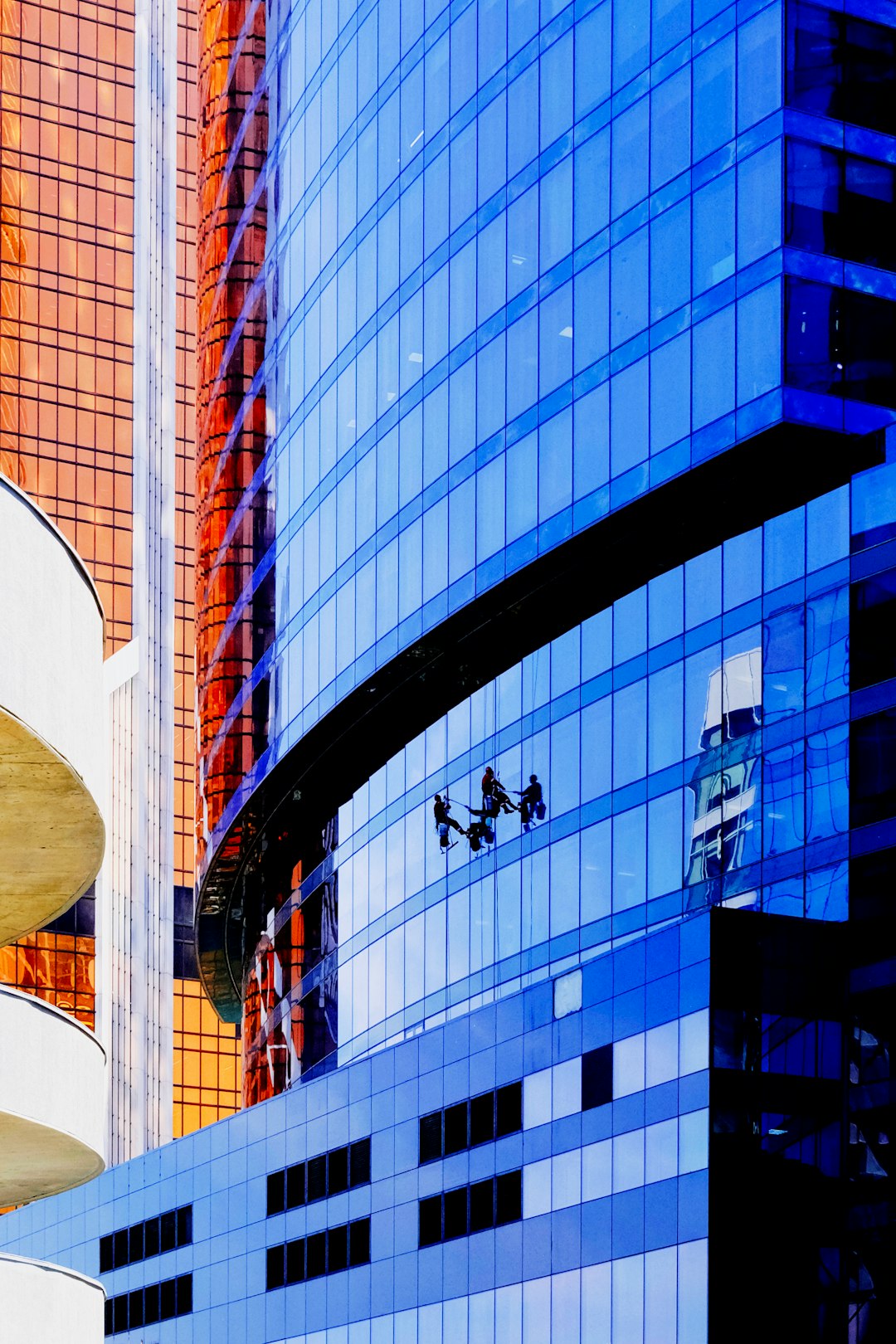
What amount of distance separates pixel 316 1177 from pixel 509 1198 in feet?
46.5

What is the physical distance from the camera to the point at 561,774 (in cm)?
5834

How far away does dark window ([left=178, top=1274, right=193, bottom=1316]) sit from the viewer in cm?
7500

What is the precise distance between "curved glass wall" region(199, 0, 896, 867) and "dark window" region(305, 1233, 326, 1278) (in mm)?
17977

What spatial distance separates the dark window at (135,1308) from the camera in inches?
3157

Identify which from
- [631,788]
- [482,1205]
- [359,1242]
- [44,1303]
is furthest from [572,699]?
[44,1303]

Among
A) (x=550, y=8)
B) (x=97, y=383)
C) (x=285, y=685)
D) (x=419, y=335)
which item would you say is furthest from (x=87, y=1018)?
(x=550, y=8)

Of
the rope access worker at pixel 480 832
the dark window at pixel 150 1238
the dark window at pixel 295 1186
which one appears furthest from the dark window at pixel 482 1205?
the dark window at pixel 150 1238

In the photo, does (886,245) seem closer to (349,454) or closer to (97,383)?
(349,454)

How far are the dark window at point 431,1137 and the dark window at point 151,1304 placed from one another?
77.8ft

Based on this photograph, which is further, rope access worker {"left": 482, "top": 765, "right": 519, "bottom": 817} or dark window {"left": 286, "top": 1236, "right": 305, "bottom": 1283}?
dark window {"left": 286, "top": 1236, "right": 305, "bottom": 1283}

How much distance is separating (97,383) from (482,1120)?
148498 mm

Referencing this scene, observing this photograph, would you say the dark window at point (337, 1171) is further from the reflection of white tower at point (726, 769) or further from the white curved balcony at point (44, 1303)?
the white curved balcony at point (44, 1303)

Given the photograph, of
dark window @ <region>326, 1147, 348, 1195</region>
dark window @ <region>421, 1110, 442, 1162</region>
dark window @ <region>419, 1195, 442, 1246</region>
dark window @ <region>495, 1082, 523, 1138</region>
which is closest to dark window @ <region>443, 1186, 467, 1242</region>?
dark window @ <region>419, 1195, 442, 1246</region>

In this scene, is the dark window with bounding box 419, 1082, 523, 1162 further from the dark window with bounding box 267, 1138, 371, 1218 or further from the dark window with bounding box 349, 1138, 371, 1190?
the dark window with bounding box 267, 1138, 371, 1218
